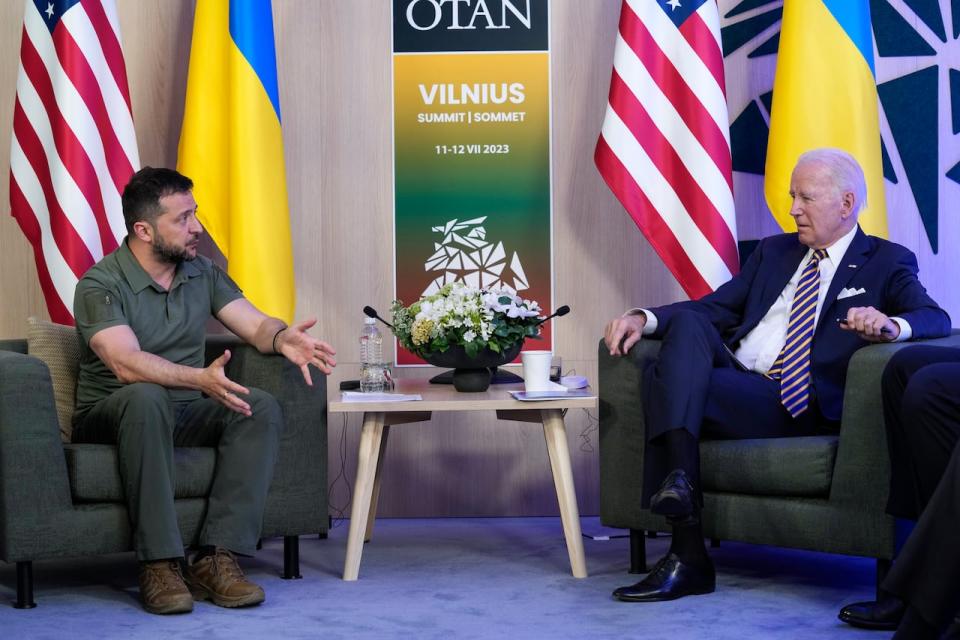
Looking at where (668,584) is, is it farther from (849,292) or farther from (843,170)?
(843,170)

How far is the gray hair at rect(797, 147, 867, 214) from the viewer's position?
334cm

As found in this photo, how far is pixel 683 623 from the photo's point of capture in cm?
273

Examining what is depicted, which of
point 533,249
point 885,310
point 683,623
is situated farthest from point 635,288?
point 683,623

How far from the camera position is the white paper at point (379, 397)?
3.23 metres

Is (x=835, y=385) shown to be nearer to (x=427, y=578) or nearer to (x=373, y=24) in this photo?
(x=427, y=578)

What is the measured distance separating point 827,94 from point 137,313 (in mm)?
2331

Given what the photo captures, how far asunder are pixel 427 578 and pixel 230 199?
154 centimetres

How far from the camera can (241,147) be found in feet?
13.0

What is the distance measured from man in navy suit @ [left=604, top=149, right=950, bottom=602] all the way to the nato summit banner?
3.40 feet

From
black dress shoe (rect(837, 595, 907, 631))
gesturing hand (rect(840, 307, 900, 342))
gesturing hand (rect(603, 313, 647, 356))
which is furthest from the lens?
gesturing hand (rect(603, 313, 647, 356))

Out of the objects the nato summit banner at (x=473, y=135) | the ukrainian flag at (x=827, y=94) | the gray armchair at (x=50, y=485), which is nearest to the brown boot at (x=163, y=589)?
the gray armchair at (x=50, y=485)

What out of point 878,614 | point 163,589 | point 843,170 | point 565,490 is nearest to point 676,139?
point 843,170

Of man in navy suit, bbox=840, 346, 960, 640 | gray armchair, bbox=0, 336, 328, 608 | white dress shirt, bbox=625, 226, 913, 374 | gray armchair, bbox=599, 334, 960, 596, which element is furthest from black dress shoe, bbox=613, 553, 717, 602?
gray armchair, bbox=0, 336, 328, 608

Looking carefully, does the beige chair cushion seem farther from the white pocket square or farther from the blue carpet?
the white pocket square
